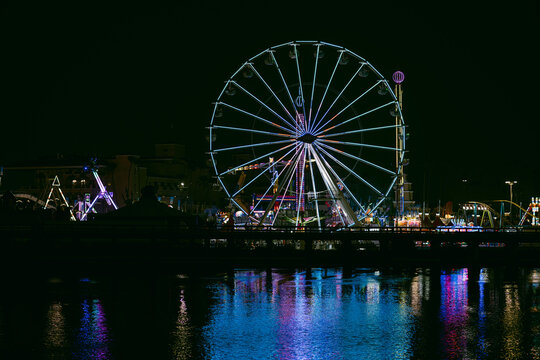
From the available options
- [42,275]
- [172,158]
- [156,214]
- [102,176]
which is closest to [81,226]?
[156,214]

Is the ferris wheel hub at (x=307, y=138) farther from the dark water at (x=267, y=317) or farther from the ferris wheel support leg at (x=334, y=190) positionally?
the dark water at (x=267, y=317)

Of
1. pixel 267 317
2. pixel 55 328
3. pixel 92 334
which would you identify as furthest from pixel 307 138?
pixel 92 334

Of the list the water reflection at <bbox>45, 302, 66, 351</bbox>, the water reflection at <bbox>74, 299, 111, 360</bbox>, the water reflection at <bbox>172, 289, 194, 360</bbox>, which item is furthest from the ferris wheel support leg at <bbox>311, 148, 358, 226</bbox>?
the water reflection at <bbox>45, 302, 66, 351</bbox>

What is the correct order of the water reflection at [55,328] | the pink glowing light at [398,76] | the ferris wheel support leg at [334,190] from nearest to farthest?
1. the water reflection at [55,328]
2. the ferris wheel support leg at [334,190]
3. the pink glowing light at [398,76]

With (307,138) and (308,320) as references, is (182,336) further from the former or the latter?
(307,138)

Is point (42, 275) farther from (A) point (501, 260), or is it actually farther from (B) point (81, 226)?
(A) point (501, 260)

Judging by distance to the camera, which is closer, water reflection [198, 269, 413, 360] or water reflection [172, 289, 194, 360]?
water reflection [172, 289, 194, 360]

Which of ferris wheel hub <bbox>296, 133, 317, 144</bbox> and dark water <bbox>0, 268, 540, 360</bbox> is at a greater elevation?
ferris wheel hub <bbox>296, 133, 317, 144</bbox>

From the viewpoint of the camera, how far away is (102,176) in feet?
428

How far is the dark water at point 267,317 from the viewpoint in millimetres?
21234

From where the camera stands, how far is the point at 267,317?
26.8 m

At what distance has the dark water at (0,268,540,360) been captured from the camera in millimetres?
21234

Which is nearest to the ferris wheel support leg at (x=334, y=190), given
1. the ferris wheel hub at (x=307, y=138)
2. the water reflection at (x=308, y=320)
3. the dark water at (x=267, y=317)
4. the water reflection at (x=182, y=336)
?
the ferris wheel hub at (x=307, y=138)

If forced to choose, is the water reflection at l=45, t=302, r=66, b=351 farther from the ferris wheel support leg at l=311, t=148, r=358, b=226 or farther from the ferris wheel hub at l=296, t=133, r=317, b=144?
the ferris wheel support leg at l=311, t=148, r=358, b=226
